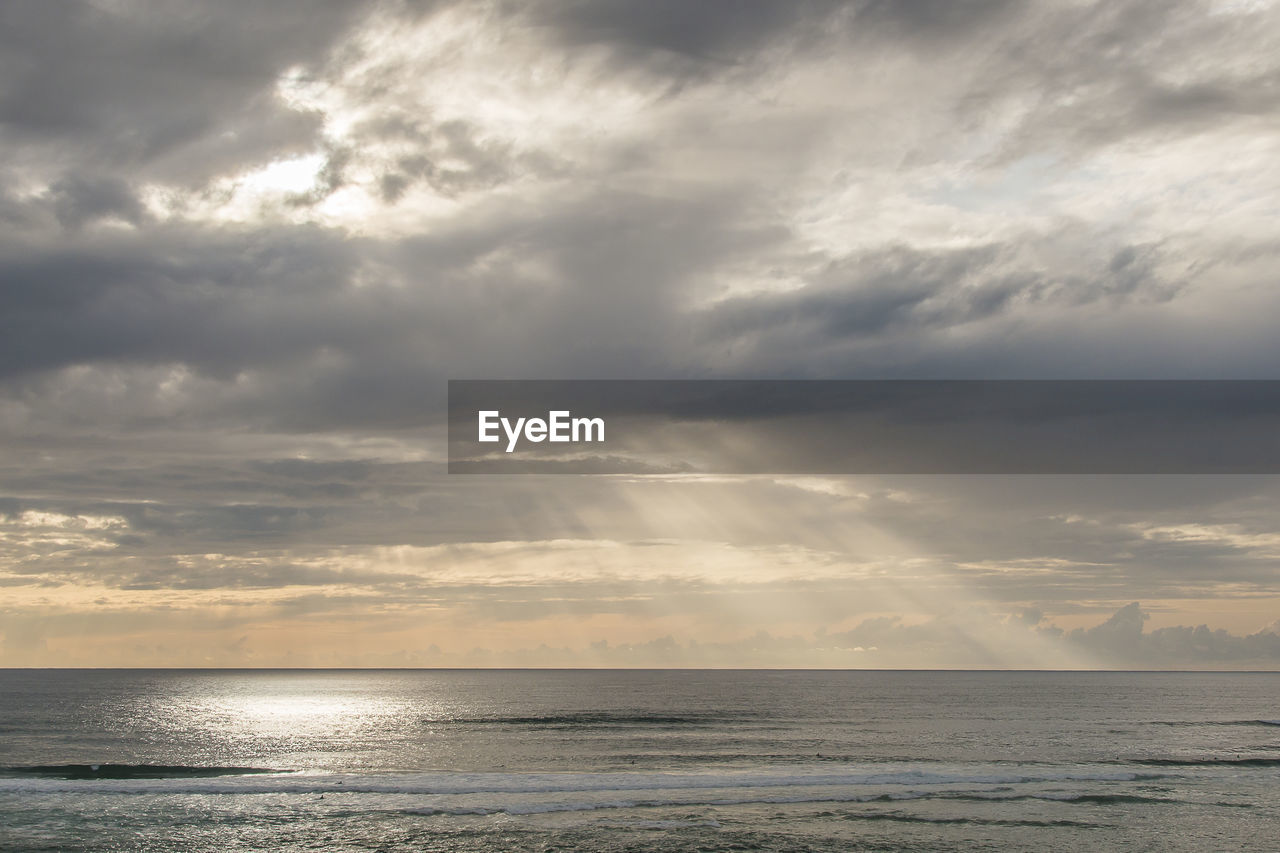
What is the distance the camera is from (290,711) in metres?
162

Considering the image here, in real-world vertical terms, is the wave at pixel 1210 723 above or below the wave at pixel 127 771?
below

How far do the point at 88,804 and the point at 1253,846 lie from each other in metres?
63.6

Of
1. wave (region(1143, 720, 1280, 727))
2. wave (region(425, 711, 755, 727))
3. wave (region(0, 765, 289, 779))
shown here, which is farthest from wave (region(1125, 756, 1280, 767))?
Answer: wave (region(0, 765, 289, 779))

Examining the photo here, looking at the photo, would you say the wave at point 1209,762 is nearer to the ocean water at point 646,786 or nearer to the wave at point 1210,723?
the ocean water at point 646,786

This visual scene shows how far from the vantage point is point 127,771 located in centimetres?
7094

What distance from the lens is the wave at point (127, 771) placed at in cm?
6831

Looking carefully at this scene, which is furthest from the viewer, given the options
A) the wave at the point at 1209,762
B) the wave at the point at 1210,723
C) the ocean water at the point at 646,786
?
the wave at the point at 1210,723

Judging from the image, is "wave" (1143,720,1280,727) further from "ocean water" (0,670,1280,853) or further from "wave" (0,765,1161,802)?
"wave" (0,765,1161,802)

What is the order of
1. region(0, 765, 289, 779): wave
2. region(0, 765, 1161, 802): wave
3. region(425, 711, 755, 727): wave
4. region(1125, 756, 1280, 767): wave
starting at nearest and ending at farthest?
region(0, 765, 1161, 802): wave
region(0, 765, 289, 779): wave
region(1125, 756, 1280, 767): wave
region(425, 711, 755, 727): wave

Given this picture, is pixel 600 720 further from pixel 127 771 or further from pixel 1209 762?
pixel 1209 762

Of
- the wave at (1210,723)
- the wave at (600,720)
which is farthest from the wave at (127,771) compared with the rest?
the wave at (1210,723)

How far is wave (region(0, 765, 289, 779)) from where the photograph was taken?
68312 mm

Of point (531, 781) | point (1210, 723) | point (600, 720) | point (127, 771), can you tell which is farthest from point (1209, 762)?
point (127, 771)

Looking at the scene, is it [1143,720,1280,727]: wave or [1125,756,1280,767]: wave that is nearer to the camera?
[1125,756,1280,767]: wave
